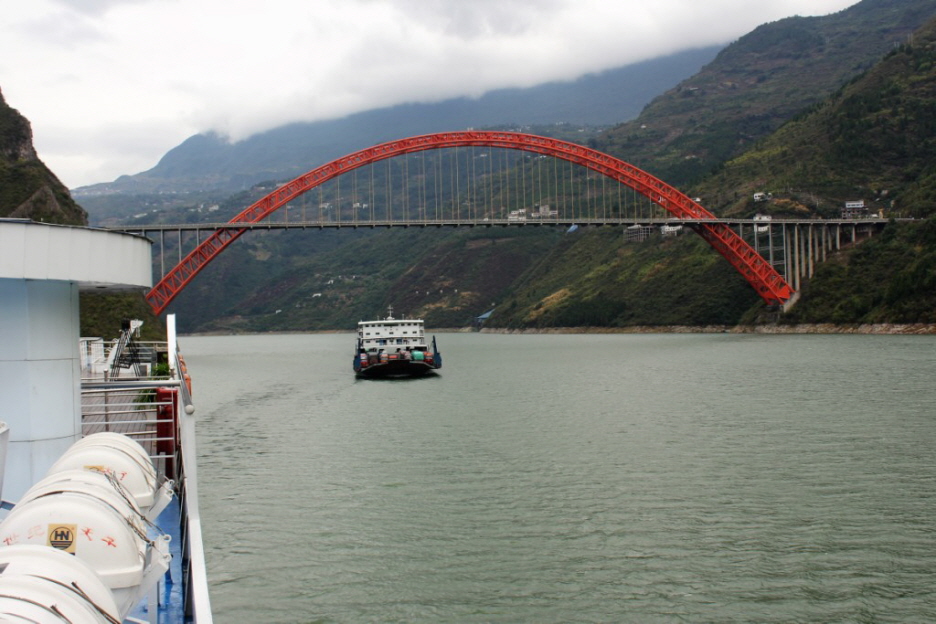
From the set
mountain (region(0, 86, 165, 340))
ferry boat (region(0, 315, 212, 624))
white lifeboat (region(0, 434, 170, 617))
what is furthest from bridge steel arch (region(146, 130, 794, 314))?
white lifeboat (region(0, 434, 170, 617))

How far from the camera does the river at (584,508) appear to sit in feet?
33.1

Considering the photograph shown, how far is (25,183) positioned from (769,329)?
55.3 meters

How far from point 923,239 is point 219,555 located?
206ft

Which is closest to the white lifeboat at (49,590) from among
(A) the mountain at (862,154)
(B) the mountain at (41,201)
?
(B) the mountain at (41,201)

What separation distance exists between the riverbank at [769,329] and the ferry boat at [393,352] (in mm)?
30544

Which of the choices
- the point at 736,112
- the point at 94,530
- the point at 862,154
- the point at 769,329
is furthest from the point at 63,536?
the point at 736,112

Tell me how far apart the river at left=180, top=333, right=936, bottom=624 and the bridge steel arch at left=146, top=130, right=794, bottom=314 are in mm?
27521

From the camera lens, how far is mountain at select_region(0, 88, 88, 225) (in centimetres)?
5822

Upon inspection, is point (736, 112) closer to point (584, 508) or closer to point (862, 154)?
point (862, 154)

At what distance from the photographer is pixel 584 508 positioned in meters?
14.2

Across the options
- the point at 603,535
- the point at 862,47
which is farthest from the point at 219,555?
the point at 862,47

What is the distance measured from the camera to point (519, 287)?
129 m

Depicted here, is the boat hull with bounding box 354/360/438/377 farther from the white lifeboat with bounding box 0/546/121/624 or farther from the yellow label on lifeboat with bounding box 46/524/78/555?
the white lifeboat with bounding box 0/546/121/624

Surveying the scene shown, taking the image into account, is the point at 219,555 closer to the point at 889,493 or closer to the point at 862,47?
the point at 889,493
